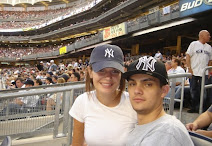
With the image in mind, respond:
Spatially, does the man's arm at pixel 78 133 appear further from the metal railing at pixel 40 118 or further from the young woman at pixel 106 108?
the metal railing at pixel 40 118

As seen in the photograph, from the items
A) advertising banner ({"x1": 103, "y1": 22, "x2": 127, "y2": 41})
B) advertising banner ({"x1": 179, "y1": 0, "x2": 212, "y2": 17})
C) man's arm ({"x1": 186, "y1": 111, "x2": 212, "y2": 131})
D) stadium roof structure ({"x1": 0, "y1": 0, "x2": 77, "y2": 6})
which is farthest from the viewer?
stadium roof structure ({"x1": 0, "y1": 0, "x2": 77, "y2": 6})

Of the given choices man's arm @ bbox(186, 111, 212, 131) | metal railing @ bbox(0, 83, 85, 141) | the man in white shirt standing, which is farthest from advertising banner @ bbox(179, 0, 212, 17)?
man's arm @ bbox(186, 111, 212, 131)

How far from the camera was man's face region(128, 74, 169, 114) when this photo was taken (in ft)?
3.69

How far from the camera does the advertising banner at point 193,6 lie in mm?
11558

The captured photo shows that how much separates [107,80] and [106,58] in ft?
0.53

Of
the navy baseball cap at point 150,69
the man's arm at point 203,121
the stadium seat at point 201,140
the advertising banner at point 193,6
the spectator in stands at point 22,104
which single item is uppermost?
the advertising banner at point 193,6

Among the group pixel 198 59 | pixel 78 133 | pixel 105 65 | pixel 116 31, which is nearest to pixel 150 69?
pixel 105 65

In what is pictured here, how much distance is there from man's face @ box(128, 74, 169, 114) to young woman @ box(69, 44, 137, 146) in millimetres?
384

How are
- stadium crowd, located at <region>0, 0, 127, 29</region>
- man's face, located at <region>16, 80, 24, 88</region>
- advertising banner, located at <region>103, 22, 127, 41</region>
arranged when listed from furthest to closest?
1. stadium crowd, located at <region>0, 0, 127, 29</region>
2. advertising banner, located at <region>103, 22, 127, 41</region>
3. man's face, located at <region>16, 80, 24, 88</region>

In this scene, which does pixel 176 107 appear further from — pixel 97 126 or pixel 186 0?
pixel 186 0

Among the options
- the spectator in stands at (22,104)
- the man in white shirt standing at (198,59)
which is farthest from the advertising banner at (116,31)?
the spectator in stands at (22,104)

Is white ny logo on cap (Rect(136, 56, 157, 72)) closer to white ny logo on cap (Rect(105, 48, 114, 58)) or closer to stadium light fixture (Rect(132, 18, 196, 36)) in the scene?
white ny logo on cap (Rect(105, 48, 114, 58))

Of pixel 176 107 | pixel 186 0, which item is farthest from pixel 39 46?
pixel 176 107

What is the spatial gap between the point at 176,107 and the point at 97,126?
3.06m
